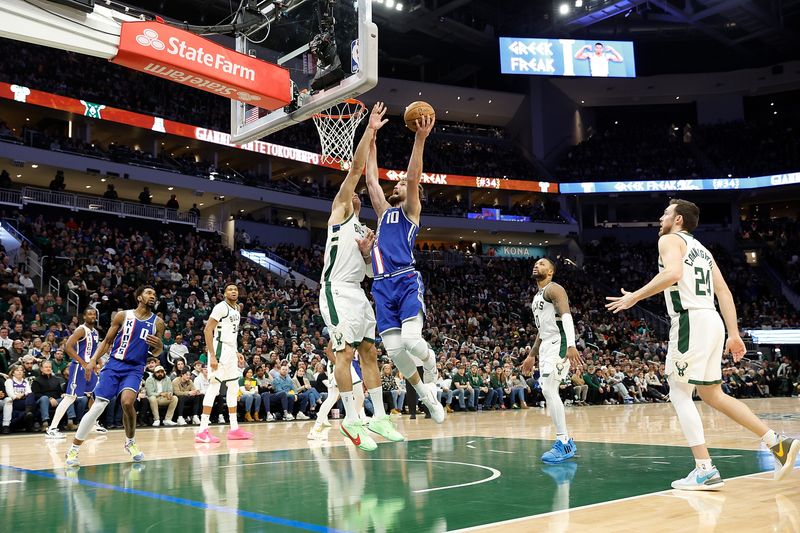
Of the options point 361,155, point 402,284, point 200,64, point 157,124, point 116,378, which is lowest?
point 116,378

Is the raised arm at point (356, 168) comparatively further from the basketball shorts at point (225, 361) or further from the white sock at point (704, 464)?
the basketball shorts at point (225, 361)

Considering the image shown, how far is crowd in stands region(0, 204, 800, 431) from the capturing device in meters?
13.8

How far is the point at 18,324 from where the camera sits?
47.3 ft

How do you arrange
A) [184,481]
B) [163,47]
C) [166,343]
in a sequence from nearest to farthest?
[184,481], [163,47], [166,343]

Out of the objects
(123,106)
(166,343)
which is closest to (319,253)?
(123,106)

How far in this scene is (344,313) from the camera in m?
6.08

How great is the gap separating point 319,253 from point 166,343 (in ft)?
50.9

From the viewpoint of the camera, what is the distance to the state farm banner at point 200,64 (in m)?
7.56

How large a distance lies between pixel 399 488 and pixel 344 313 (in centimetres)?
153

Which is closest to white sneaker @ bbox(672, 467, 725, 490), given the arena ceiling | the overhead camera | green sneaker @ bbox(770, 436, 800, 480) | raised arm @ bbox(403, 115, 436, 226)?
green sneaker @ bbox(770, 436, 800, 480)

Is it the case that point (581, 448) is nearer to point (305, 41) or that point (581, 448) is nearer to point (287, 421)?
point (305, 41)

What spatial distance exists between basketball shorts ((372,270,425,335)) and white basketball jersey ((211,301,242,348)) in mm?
4675

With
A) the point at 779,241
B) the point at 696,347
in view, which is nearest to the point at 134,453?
the point at 696,347

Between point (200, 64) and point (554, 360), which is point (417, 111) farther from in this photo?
point (200, 64)
